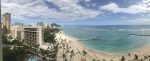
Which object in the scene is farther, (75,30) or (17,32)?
(17,32)

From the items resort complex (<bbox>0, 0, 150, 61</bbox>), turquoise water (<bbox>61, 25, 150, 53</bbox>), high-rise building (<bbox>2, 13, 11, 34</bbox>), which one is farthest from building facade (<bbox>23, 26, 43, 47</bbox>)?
turquoise water (<bbox>61, 25, 150, 53</bbox>)

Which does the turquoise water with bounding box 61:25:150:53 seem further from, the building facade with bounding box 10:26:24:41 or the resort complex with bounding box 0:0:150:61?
the building facade with bounding box 10:26:24:41

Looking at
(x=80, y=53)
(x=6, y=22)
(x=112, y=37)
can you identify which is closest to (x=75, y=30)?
(x=80, y=53)

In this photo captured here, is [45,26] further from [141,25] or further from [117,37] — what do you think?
[141,25]

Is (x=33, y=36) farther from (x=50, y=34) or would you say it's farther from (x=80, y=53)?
(x=80, y=53)

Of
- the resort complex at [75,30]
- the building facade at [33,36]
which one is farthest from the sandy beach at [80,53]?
the building facade at [33,36]
